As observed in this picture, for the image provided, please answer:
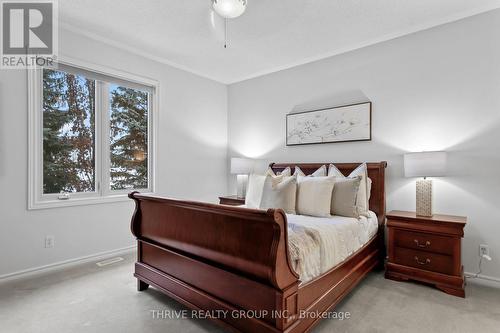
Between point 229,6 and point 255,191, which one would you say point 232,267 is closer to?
point 255,191

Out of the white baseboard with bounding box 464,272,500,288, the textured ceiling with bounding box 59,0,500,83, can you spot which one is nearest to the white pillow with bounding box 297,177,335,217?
the white baseboard with bounding box 464,272,500,288

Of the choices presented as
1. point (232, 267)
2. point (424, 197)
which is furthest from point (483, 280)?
point (232, 267)

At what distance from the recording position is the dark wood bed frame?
151 centimetres

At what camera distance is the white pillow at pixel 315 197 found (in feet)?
8.66

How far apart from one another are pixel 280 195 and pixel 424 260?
1.50m

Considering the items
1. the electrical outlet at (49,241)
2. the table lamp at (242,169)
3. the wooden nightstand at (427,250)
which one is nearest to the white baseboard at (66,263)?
the electrical outlet at (49,241)

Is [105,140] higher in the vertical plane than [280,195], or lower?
higher

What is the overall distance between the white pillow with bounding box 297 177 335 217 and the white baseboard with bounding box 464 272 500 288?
5.07 feet

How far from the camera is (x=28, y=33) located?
273 cm

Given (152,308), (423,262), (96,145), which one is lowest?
(152,308)

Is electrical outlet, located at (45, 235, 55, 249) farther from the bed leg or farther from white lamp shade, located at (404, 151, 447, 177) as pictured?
white lamp shade, located at (404, 151, 447, 177)

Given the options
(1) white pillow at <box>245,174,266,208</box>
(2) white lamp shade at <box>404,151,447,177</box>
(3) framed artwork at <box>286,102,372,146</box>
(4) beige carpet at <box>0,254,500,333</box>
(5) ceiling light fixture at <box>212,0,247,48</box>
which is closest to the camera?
(4) beige carpet at <box>0,254,500,333</box>

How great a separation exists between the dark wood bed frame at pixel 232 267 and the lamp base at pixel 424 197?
2.22ft

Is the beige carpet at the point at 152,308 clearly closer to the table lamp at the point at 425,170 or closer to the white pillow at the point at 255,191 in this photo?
the table lamp at the point at 425,170
